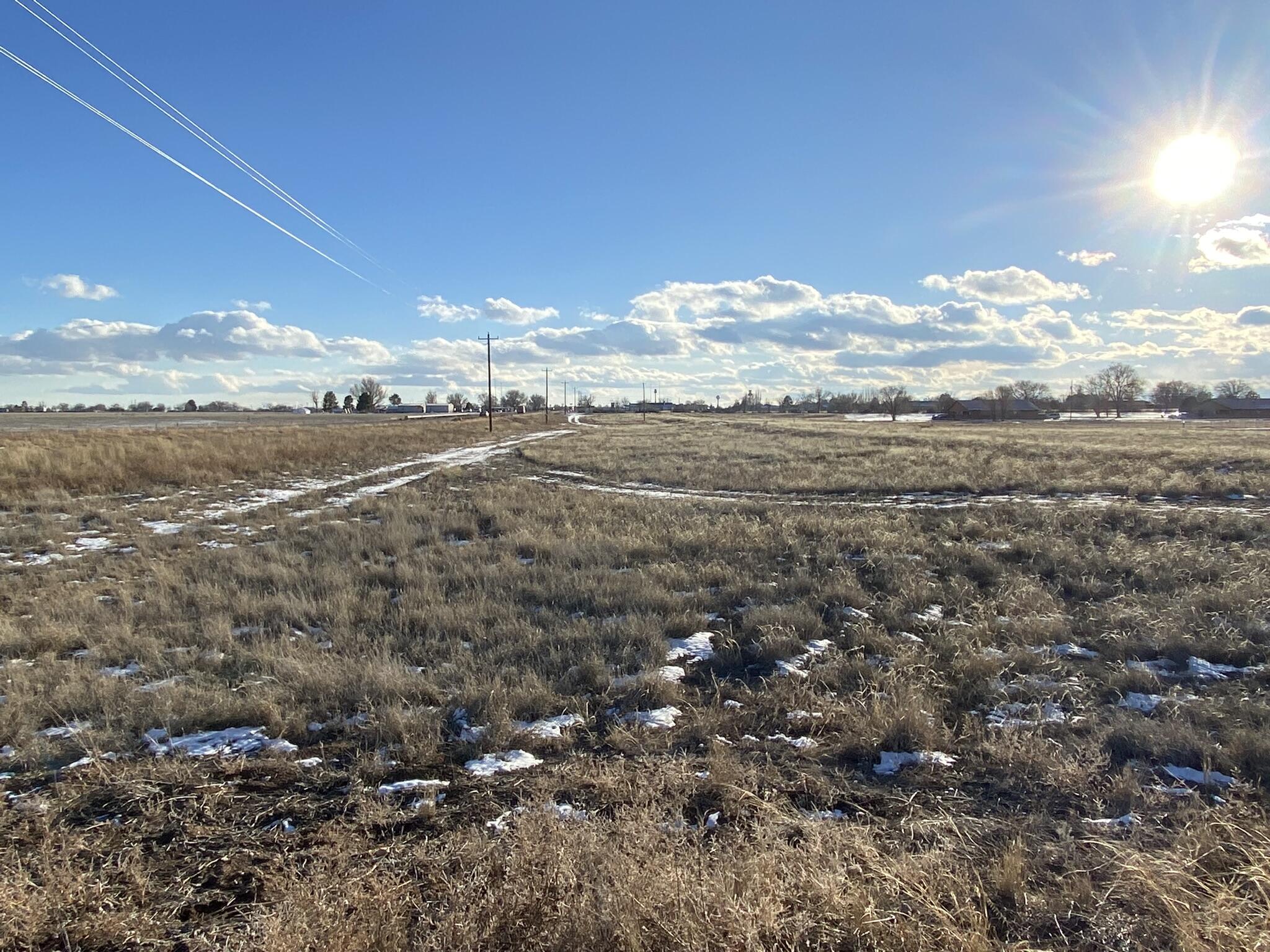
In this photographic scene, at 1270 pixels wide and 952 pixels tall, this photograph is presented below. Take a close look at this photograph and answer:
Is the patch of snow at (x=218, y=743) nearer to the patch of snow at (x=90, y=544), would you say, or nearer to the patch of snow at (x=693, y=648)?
the patch of snow at (x=693, y=648)

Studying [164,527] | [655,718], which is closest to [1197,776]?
[655,718]

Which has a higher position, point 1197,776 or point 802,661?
point 1197,776

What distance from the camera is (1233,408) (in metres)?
125

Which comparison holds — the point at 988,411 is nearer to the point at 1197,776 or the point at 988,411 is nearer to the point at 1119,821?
the point at 1197,776

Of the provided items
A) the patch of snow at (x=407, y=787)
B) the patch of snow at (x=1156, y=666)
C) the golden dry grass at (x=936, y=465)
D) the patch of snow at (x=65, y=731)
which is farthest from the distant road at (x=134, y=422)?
the patch of snow at (x=1156, y=666)

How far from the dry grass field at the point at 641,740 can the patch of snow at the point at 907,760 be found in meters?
0.03

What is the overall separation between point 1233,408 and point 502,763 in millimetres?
174158

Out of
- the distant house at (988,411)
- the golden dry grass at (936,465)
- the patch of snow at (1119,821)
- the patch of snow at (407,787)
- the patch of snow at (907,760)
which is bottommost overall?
the patch of snow at (907,760)

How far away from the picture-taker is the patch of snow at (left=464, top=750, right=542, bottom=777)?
421 centimetres

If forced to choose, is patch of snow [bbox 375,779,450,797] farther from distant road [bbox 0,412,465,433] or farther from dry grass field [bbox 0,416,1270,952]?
distant road [bbox 0,412,465,433]

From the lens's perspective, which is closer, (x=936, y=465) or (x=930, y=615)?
(x=930, y=615)

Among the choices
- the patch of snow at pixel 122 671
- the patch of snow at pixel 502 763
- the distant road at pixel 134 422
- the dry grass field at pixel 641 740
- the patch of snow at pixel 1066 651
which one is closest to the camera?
the dry grass field at pixel 641 740

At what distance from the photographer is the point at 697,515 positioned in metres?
14.8

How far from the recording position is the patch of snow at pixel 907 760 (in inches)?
168
